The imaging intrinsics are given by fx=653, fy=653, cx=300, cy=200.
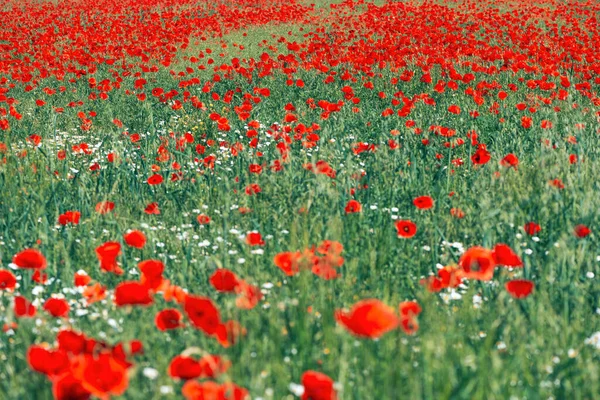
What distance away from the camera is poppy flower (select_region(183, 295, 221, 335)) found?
177 cm

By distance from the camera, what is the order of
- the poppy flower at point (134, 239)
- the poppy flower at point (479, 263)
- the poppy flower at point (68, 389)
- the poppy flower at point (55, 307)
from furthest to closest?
the poppy flower at point (134, 239) → the poppy flower at point (479, 263) → the poppy flower at point (55, 307) → the poppy flower at point (68, 389)

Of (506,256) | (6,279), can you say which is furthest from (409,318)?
(6,279)

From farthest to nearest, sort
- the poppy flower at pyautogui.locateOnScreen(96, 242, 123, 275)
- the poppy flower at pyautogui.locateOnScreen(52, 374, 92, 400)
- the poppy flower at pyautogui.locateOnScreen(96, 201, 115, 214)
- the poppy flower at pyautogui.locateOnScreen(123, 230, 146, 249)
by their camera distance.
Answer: the poppy flower at pyautogui.locateOnScreen(96, 201, 115, 214) → the poppy flower at pyautogui.locateOnScreen(123, 230, 146, 249) → the poppy flower at pyautogui.locateOnScreen(96, 242, 123, 275) → the poppy flower at pyautogui.locateOnScreen(52, 374, 92, 400)

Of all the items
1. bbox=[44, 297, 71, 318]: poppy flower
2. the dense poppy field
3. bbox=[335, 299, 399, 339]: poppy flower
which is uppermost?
bbox=[335, 299, 399, 339]: poppy flower

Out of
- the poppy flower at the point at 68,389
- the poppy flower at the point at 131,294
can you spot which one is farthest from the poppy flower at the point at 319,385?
the poppy flower at the point at 131,294

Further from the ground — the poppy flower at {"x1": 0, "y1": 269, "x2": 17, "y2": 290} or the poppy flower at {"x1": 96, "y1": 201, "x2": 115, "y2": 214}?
the poppy flower at {"x1": 0, "y1": 269, "x2": 17, "y2": 290}

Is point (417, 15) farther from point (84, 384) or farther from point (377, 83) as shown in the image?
point (84, 384)

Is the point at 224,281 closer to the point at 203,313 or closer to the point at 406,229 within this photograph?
the point at 203,313

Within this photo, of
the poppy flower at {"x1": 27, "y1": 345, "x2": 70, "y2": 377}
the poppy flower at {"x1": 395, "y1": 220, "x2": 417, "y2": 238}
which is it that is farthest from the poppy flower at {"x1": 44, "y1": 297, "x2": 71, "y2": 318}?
the poppy flower at {"x1": 395, "y1": 220, "x2": 417, "y2": 238}

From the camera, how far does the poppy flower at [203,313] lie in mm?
1767

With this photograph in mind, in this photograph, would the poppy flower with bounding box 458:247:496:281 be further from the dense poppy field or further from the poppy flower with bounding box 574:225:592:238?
the poppy flower with bounding box 574:225:592:238

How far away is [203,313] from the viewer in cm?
177

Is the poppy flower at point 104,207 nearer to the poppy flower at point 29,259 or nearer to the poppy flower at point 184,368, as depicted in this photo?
the poppy flower at point 29,259

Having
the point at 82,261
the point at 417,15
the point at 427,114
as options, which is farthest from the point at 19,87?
the point at 417,15
